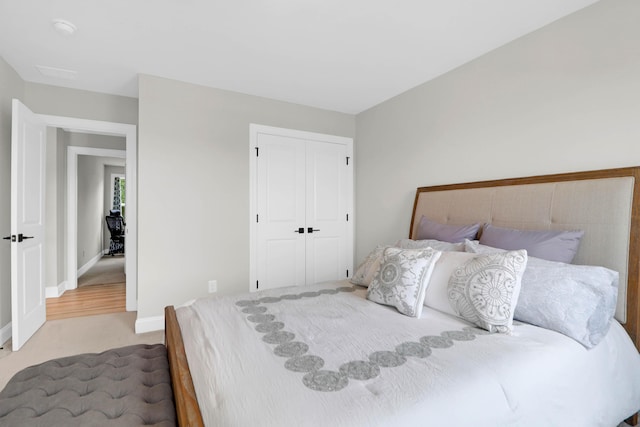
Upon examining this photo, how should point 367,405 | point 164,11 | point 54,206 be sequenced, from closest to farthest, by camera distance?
point 367,405, point 164,11, point 54,206

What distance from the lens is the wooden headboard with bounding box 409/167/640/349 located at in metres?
1.77

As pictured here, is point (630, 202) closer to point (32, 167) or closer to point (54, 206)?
point (32, 167)

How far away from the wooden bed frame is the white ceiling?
1.09 meters

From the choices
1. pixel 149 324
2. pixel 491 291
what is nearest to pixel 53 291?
pixel 149 324

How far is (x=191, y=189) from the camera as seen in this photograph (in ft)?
10.8

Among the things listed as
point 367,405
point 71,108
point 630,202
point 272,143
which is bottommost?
point 367,405

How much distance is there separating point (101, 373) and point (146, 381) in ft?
0.71

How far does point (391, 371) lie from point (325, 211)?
3032 mm

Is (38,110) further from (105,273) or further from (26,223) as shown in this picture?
(105,273)

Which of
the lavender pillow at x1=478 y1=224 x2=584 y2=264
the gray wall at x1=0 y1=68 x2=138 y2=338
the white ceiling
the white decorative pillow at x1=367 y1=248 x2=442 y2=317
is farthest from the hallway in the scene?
the lavender pillow at x1=478 y1=224 x2=584 y2=264

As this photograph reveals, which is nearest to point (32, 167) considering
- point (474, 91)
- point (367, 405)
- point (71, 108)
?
point (71, 108)

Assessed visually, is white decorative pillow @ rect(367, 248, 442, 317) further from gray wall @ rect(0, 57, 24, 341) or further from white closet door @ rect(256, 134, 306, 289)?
gray wall @ rect(0, 57, 24, 341)

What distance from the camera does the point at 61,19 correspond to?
2195mm

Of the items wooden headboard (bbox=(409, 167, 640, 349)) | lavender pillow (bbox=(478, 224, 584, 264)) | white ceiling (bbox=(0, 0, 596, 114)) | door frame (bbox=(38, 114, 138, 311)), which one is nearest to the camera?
wooden headboard (bbox=(409, 167, 640, 349))
